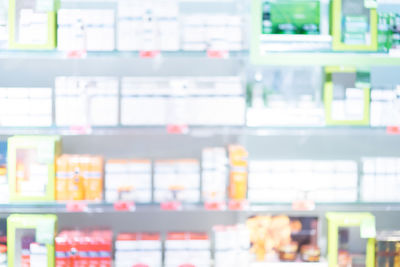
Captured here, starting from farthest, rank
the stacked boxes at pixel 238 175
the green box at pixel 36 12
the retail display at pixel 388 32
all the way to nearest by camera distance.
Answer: the retail display at pixel 388 32 < the stacked boxes at pixel 238 175 < the green box at pixel 36 12

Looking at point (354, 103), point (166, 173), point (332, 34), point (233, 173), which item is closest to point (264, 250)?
point (233, 173)

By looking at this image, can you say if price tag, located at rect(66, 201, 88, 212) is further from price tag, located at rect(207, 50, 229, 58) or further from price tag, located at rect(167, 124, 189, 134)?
price tag, located at rect(207, 50, 229, 58)

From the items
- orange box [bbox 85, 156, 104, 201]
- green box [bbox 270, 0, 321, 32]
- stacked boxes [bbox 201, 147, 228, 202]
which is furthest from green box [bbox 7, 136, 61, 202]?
green box [bbox 270, 0, 321, 32]

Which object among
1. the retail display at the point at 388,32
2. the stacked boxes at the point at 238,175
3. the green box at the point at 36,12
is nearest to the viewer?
the green box at the point at 36,12

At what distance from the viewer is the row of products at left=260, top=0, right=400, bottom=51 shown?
4.03 meters

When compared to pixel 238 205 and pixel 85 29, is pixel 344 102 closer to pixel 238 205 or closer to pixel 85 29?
pixel 238 205

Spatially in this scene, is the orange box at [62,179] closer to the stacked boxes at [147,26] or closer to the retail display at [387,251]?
the stacked boxes at [147,26]

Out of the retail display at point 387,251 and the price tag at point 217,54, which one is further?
the retail display at point 387,251

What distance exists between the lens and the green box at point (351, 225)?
3.99 m

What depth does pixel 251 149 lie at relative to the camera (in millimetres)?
4609

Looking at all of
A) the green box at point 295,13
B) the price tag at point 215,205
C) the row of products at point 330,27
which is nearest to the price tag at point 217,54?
the row of products at point 330,27

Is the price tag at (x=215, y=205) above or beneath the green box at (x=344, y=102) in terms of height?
beneath

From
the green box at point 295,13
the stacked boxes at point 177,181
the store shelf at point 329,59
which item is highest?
the green box at point 295,13

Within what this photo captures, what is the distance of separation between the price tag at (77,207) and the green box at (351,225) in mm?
1604
